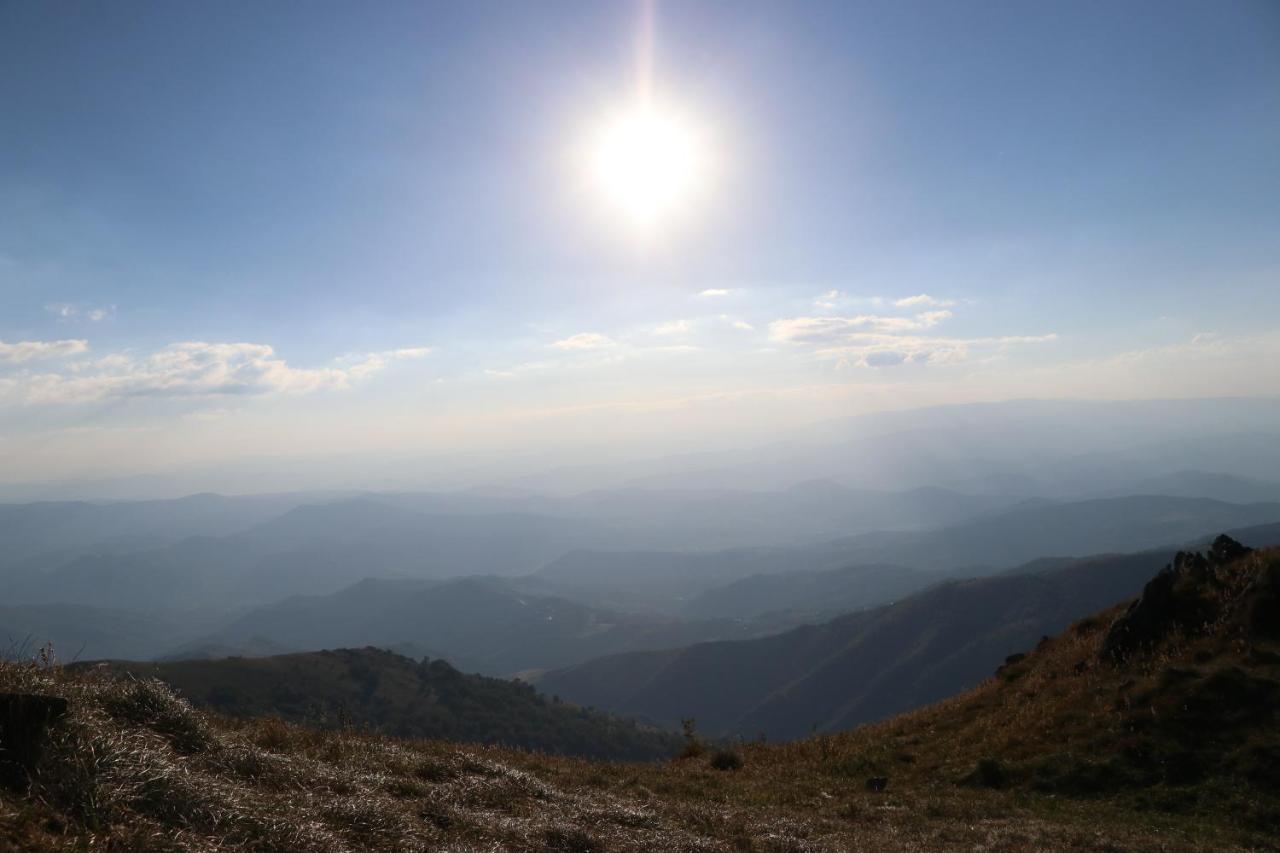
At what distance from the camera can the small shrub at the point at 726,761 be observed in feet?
64.5

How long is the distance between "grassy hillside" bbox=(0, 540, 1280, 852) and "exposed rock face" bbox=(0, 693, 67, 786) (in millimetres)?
124

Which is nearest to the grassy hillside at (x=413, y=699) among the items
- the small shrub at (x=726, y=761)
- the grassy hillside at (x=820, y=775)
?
the small shrub at (x=726, y=761)

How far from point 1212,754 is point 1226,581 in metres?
9.30

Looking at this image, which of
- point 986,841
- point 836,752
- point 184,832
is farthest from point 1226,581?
point 184,832

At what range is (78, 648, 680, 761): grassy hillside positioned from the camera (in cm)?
7706

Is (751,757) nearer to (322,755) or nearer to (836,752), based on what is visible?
(836,752)

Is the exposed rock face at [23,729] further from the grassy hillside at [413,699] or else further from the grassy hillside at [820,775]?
the grassy hillside at [413,699]

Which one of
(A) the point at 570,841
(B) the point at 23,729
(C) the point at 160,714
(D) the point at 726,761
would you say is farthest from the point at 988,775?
(B) the point at 23,729

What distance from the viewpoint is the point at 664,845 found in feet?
30.4

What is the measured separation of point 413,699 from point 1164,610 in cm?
8811

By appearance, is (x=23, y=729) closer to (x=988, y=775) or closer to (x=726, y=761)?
(x=726, y=761)

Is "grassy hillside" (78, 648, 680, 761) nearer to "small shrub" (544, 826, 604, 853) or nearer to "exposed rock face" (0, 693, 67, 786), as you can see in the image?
"small shrub" (544, 826, 604, 853)

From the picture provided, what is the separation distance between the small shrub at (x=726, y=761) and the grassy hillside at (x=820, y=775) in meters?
0.08

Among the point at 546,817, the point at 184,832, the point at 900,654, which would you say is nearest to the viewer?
the point at 184,832
